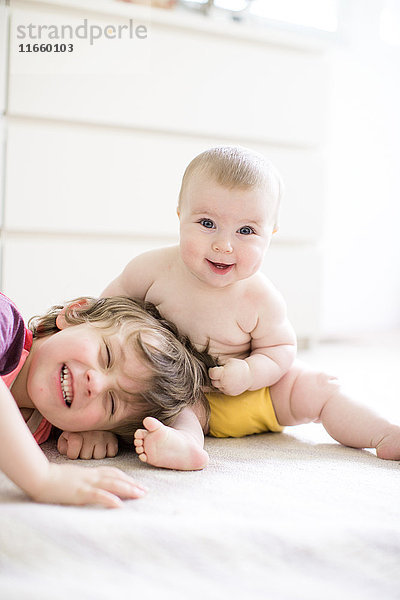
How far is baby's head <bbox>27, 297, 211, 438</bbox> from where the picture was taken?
3.03 feet

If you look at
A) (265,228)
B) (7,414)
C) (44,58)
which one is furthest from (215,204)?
(44,58)

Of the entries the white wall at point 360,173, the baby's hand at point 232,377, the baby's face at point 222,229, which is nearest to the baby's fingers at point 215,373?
the baby's hand at point 232,377

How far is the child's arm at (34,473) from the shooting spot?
730 millimetres

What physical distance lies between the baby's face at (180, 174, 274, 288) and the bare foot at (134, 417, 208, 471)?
0.31 meters

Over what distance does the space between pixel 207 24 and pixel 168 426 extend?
1.45 meters

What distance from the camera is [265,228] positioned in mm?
1112

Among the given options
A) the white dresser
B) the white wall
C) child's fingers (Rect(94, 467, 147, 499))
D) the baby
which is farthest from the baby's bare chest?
the white wall

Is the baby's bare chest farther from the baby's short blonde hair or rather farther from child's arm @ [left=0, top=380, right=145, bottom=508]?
child's arm @ [left=0, top=380, right=145, bottom=508]

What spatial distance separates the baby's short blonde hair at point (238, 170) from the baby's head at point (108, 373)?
0.88 feet

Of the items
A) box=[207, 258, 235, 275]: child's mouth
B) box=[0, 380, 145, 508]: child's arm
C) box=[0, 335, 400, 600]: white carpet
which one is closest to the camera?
box=[0, 335, 400, 600]: white carpet

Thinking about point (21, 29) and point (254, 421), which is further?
point (21, 29)

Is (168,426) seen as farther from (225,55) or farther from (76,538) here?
(225,55)

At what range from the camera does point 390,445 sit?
1052 mm

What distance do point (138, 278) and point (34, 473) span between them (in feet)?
1.81
